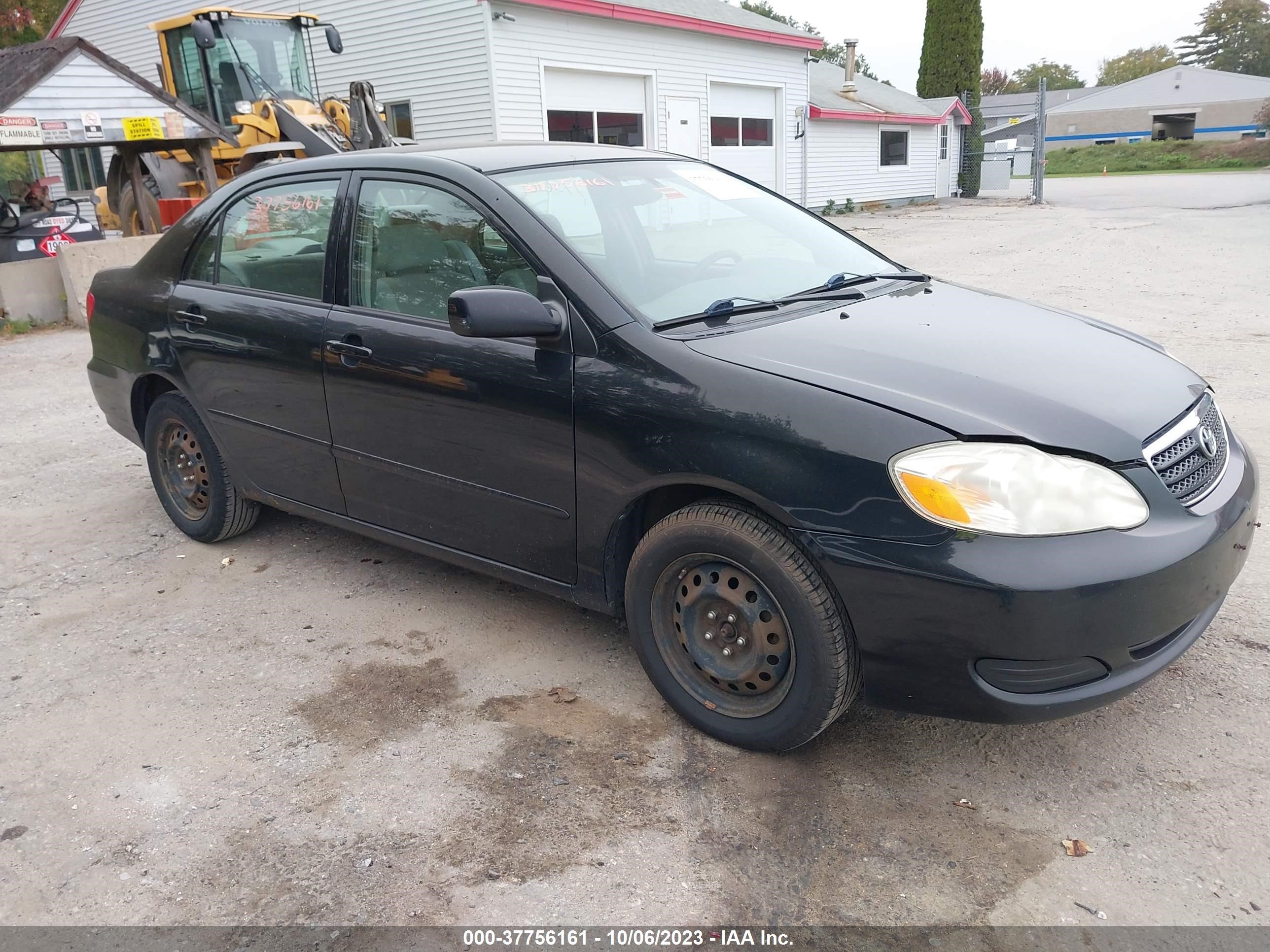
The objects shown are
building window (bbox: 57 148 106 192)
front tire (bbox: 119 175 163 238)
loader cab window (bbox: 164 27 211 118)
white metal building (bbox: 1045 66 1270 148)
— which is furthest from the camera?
white metal building (bbox: 1045 66 1270 148)

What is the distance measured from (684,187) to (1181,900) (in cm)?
284

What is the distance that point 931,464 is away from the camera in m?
2.52

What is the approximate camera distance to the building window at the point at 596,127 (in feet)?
59.3

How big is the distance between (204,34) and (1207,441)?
14.8 m

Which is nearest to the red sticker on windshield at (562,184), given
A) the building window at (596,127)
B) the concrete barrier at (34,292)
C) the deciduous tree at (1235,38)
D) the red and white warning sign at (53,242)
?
the concrete barrier at (34,292)

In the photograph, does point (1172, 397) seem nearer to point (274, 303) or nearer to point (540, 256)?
point (540, 256)

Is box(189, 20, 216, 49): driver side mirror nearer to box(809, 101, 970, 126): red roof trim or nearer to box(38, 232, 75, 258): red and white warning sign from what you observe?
box(38, 232, 75, 258): red and white warning sign

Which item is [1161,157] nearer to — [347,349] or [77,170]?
[77,170]

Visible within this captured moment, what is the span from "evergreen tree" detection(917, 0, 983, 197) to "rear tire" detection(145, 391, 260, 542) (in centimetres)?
3233

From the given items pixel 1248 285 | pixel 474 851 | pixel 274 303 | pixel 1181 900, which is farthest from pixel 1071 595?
pixel 1248 285

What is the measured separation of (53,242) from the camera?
42.3 ft

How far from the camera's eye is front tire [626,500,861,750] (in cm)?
269

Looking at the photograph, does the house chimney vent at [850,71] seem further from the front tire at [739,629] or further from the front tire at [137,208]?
the front tire at [739,629]

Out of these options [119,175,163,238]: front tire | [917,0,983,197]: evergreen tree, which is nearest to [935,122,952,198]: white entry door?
[917,0,983,197]: evergreen tree
